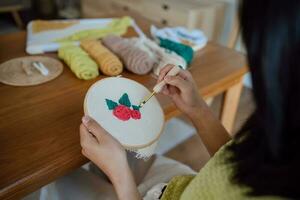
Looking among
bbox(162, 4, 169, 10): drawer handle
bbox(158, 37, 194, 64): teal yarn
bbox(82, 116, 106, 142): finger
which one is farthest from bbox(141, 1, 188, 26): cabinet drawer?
bbox(82, 116, 106, 142): finger

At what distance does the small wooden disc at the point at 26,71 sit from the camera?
2.88 feet

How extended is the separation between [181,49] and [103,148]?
0.55 m

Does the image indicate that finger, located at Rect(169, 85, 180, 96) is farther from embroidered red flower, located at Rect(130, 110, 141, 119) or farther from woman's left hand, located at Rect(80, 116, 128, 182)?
woman's left hand, located at Rect(80, 116, 128, 182)

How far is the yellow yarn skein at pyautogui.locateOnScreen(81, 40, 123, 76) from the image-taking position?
921 mm

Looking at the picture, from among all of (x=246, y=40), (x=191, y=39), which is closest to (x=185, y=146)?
(x=191, y=39)

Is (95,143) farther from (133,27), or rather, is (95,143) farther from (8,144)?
(133,27)

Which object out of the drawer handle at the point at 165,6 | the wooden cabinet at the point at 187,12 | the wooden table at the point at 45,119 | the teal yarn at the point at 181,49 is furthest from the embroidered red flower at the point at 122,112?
the drawer handle at the point at 165,6

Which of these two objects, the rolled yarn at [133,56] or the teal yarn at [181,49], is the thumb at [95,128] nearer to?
the rolled yarn at [133,56]

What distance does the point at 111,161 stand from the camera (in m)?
0.61

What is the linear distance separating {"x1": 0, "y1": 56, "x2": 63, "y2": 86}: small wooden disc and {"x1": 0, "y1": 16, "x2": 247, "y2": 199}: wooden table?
0.07 ft

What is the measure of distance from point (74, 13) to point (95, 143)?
278 cm

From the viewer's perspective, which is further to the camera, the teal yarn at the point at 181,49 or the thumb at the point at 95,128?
the teal yarn at the point at 181,49

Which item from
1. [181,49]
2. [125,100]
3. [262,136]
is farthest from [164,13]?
[262,136]

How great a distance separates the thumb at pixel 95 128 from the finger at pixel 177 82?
22cm
